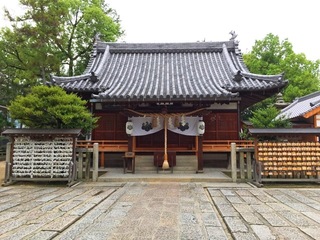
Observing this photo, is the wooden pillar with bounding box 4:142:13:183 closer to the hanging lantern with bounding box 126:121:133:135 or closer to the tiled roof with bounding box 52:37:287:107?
the tiled roof with bounding box 52:37:287:107

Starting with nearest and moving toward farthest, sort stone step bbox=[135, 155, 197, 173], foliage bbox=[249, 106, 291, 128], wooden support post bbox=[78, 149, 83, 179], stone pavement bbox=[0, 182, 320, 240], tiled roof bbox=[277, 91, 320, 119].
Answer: stone pavement bbox=[0, 182, 320, 240] < wooden support post bbox=[78, 149, 83, 179] < foliage bbox=[249, 106, 291, 128] < stone step bbox=[135, 155, 197, 173] < tiled roof bbox=[277, 91, 320, 119]

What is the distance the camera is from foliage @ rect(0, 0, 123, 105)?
20062mm

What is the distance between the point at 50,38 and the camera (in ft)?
67.7

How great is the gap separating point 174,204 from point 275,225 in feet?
8.10

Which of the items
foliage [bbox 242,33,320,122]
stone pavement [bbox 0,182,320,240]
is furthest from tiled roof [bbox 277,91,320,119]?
stone pavement [bbox 0,182,320,240]

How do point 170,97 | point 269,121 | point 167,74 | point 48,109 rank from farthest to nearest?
1. point 167,74
2. point 170,97
3. point 269,121
4. point 48,109

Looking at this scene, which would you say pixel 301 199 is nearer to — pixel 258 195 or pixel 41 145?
pixel 258 195

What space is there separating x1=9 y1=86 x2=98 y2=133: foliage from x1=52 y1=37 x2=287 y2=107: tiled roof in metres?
1.57

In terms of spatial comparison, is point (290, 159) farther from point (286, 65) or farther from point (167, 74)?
point (286, 65)

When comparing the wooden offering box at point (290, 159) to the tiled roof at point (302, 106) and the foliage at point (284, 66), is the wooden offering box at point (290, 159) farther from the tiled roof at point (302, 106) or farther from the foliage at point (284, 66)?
the foliage at point (284, 66)

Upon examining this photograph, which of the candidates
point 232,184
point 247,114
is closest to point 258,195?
point 232,184

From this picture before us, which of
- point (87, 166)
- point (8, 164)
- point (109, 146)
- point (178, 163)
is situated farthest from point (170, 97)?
point (8, 164)

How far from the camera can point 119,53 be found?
17688mm

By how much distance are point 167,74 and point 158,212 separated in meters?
10.4
